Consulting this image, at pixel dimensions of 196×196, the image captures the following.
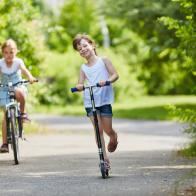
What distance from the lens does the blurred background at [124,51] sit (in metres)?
17.0

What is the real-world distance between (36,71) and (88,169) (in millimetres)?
6479

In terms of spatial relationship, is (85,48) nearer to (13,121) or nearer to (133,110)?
(13,121)

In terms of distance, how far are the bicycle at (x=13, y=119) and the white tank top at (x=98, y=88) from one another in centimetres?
186

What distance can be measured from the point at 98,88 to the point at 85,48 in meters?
0.56

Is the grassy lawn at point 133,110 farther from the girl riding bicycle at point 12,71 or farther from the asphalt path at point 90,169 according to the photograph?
the girl riding bicycle at point 12,71

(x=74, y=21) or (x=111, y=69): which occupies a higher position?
(x=74, y=21)

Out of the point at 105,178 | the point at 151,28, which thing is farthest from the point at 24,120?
the point at 151,28

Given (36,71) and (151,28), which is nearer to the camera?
(36,71)

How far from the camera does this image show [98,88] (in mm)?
11016

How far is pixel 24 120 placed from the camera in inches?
524

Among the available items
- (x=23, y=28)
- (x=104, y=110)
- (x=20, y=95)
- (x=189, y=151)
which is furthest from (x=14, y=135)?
(x=23, y=28)

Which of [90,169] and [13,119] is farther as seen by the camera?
[13,119]

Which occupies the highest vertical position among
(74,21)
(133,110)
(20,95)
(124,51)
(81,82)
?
(74,21)

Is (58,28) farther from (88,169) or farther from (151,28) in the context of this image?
(151,28)
